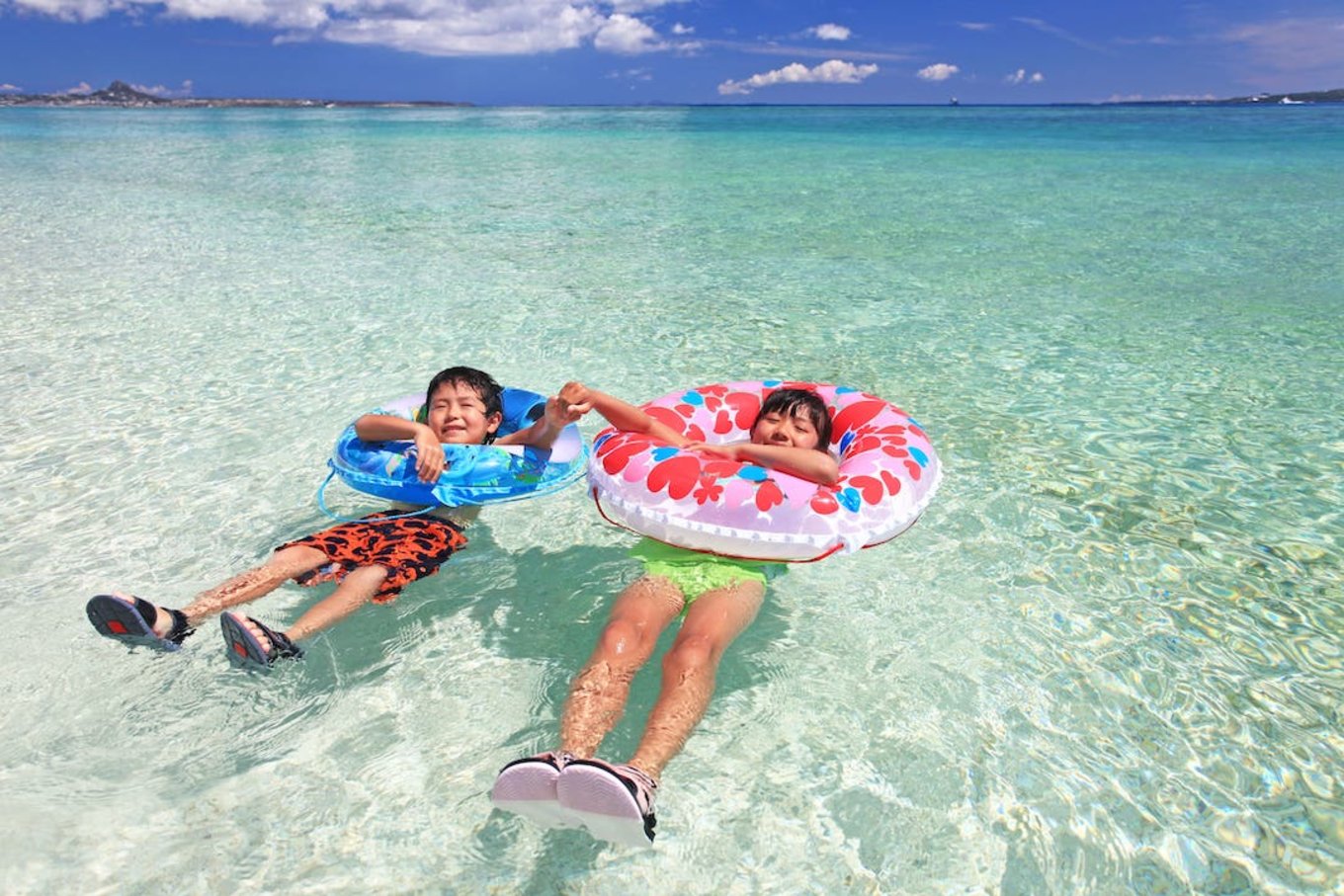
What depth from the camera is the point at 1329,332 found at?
5.85 metres

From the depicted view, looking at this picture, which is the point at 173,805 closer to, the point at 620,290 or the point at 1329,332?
the point at 620,290

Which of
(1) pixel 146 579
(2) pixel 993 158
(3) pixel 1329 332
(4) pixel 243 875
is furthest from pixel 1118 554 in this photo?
(2) pixel 993 158

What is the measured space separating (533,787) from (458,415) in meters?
1.64

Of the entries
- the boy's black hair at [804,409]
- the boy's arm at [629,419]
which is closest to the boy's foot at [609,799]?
the boy's arm at [629,419]

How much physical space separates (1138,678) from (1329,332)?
457 centimetres

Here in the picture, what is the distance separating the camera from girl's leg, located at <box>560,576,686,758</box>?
2064 mm

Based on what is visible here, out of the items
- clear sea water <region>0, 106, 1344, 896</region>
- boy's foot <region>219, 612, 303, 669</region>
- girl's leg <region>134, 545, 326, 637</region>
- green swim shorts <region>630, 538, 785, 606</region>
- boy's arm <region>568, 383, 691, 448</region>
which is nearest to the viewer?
clear sea water <region>0, 106, 1344, 896</region>

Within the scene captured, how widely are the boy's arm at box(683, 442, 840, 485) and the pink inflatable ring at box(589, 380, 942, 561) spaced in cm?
6

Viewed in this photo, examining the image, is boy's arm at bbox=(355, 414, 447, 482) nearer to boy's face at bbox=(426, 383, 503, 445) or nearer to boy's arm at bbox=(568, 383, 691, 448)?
boy's face at bbox=(426, 383, 503, 445)

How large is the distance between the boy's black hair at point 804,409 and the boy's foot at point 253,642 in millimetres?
1633

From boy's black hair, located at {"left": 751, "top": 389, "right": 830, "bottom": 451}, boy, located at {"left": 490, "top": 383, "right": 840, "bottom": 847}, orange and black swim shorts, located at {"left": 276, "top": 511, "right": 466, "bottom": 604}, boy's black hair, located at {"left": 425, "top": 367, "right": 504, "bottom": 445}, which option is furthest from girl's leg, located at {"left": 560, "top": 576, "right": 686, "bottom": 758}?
boy's black hair, located at {"left": 425, "top": 367, "right": 504, "bottom": 445}

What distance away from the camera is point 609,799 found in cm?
173

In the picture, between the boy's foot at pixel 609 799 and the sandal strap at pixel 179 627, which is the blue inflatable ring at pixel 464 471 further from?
the boy's foot at pixel 609 799

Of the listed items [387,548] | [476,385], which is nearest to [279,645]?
[387,548]
